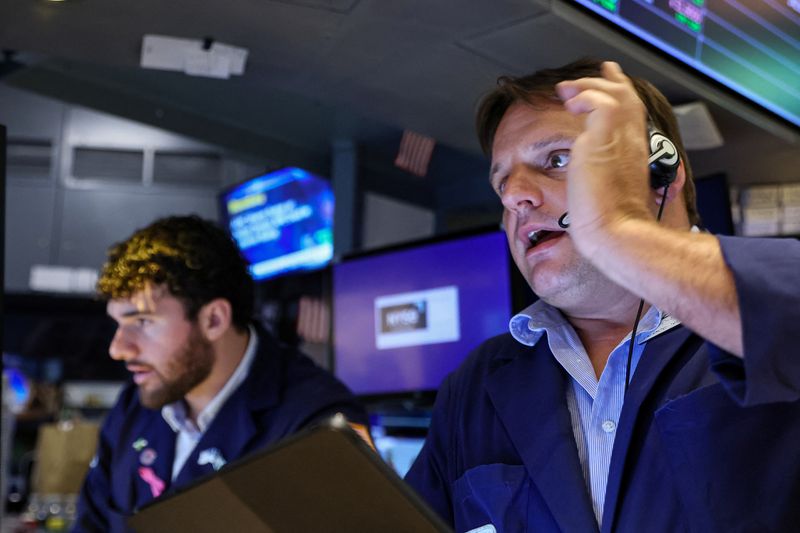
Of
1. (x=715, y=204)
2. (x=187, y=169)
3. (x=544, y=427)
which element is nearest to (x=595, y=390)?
(x=544, y=427)

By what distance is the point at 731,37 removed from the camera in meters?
2.10

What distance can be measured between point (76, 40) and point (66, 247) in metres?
3.83

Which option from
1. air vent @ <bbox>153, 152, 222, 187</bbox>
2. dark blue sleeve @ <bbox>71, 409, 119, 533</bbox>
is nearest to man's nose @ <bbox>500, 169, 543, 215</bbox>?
dark blue sleeve @ <bbox>71, 409, 119, 533</bbox>

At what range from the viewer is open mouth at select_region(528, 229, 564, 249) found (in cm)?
135

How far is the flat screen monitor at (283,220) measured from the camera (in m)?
3.62

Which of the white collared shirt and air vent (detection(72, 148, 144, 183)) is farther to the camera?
air vent (detection(72, 148, 144, 183))

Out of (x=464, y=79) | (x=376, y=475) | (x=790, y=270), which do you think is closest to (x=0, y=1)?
(x=464, y=79)

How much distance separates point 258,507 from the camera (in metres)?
0.88

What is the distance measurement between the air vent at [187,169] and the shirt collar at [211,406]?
3.72m

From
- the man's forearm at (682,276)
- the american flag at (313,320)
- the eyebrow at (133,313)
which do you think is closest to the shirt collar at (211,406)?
the eyebrow at (133,313)

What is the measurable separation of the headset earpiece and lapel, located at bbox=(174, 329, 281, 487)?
1.09 meters

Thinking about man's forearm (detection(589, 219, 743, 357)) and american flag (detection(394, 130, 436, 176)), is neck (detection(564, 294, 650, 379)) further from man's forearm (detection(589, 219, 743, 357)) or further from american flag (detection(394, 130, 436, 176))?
american flag (detection(394, 130, 436, 176))

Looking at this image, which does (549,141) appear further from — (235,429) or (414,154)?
(414,154)

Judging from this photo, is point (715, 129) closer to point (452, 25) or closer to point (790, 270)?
point (452, 25)
